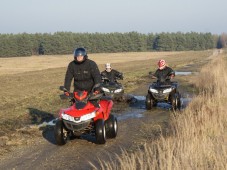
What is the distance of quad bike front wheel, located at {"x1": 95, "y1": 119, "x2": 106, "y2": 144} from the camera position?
884 cm

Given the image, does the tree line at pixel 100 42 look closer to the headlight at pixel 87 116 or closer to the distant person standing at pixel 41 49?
the distant person standing at pixel 41 49

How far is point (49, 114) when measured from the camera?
14.2 meters

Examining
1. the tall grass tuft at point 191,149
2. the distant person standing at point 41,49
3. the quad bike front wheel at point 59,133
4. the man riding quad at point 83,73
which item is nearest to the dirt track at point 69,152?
the quad bike front wheel at point 59,133

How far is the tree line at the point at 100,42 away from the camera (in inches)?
4294

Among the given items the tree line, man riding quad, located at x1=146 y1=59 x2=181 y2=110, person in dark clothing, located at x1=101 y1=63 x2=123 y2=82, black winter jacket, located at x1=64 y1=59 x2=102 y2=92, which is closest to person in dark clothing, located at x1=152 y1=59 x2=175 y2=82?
man riding quad, located at x1=146 y1=59 x2=181 y2=110

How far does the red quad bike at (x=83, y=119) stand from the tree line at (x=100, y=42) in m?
100

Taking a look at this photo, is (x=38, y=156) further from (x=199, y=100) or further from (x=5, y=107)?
(x=5, y=107)

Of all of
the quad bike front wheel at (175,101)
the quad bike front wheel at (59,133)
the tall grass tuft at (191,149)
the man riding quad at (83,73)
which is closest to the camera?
the tall grass tuft at (191,149)

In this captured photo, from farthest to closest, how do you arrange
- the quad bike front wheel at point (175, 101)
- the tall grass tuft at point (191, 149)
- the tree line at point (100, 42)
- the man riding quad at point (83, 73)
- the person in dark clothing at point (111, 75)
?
the tree line at point (100, 42), the person in dark clothing at point (111, 75), the quad bike front wheel at point (175, 101), the man riding quad at point (83, 73), the tall grass tuft at point (191, 149)

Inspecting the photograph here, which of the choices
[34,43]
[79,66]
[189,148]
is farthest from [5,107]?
[34,43]

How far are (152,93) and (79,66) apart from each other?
17.8 ft

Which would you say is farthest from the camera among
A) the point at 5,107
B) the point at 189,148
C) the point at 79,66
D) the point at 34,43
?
the point at 34,43

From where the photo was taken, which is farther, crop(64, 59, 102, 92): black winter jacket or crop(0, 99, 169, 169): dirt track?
crop(64, 59, 102, 92): black winter jacket

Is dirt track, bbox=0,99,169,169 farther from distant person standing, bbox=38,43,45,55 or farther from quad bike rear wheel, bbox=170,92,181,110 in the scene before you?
distant person standing, bbox=38,43,45,55
